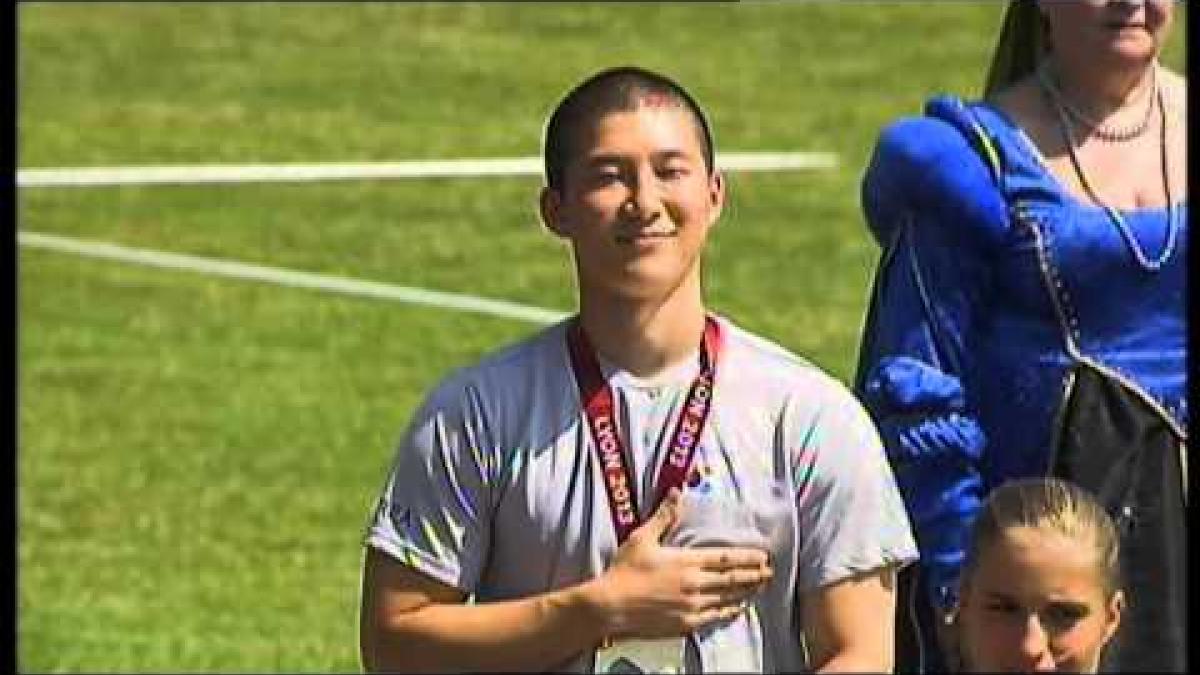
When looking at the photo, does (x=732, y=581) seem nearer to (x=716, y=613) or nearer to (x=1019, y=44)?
(x=716, y=613)

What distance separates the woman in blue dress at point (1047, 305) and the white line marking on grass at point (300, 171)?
12.1 meters

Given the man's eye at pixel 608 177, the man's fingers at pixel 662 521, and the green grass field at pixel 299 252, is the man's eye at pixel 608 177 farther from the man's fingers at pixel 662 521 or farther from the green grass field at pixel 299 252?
the green grass field at pixel 299 252

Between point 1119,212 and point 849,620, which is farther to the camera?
point 1119,212

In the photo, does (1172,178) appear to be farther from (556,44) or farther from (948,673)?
(556,44)

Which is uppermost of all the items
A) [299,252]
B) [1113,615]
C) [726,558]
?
[299,252]

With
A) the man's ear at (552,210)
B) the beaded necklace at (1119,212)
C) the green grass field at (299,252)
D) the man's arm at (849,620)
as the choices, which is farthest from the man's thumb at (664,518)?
the green grass field at (299,252)

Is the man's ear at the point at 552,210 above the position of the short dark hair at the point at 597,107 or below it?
below

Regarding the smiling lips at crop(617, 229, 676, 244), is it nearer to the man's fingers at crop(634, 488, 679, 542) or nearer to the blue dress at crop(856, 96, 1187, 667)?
the man's fingers at crop(634, 488, 679, 542)

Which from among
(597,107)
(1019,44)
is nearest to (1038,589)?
(597,107)

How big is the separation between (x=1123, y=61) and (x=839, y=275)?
10.1m

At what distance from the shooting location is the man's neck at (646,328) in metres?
4.64

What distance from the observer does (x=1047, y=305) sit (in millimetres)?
5637

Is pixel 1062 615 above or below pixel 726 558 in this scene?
below

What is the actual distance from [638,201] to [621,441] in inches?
11.2
